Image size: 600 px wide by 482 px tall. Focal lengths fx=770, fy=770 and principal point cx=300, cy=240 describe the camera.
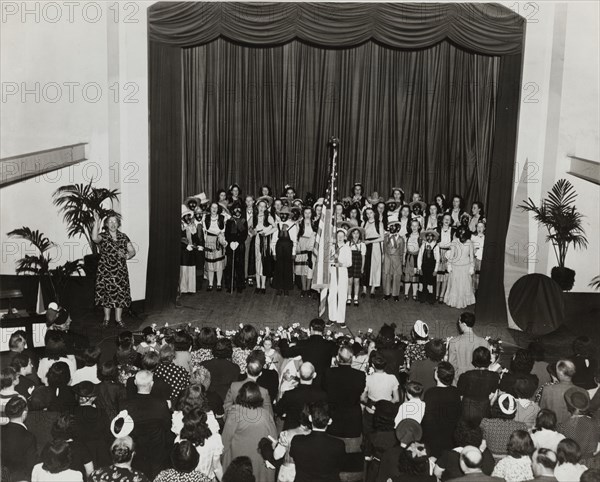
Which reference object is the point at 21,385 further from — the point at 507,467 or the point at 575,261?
the point at 575,261

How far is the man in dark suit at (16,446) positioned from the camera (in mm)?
5082

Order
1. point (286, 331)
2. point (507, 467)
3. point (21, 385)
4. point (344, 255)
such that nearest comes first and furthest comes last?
point (507, 467)
point (21, 385)
point (286, 331)
point (344, 255)

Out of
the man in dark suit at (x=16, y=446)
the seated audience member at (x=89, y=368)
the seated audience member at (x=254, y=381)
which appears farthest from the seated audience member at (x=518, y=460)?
the seated audience member at (x=89, y=368)

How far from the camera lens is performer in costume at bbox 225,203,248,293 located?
1210 centimetres

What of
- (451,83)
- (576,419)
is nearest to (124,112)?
(451,83)

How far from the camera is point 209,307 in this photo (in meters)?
11.6

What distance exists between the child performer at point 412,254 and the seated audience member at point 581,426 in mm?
6284

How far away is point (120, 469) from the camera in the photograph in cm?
447

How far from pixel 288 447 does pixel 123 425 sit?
1.12 meters

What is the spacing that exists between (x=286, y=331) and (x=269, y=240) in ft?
9.00

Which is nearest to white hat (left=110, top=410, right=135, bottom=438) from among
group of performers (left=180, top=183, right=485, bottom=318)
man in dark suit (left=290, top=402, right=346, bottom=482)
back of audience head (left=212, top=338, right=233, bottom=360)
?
man in dark suit (left=290, top=402, right=346, bottom=482)

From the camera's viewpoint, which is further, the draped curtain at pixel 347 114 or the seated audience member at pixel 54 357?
the draped curtain at pixel 347 114

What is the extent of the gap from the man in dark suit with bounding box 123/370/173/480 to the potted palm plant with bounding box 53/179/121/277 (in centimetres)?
580

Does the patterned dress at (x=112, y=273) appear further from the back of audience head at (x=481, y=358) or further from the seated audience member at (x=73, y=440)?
the back of audience head at (x=481, y=358)
